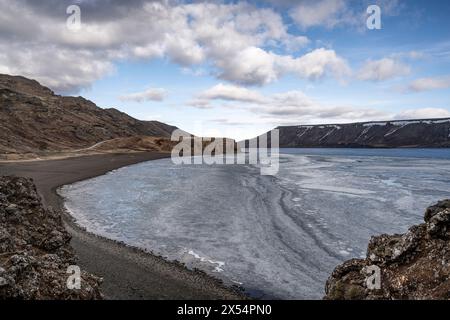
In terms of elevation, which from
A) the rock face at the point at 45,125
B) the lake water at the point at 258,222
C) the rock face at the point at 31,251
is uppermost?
the rock face at the point at 45,125

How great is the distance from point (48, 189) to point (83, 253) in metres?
20.2

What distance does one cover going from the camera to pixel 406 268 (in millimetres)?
7156

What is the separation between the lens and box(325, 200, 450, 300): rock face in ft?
21.5

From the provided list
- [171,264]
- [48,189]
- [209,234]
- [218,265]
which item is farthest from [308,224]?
[48,189]

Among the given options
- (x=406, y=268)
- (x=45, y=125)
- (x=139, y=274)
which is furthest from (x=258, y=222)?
(x=45, y=125)

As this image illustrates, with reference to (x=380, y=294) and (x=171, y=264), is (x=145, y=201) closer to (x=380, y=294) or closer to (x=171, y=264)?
(x=171, y=264)

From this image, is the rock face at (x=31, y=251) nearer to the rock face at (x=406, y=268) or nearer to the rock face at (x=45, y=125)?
the rock face at (x=406, y=268)

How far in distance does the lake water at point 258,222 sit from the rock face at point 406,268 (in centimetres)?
501

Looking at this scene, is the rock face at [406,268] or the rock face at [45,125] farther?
the rock face at [45,125]

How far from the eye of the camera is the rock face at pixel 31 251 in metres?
6.74

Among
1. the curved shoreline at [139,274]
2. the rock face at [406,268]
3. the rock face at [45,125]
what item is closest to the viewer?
the rock face at [406,268]

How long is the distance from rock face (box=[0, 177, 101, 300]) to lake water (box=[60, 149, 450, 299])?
619 cm

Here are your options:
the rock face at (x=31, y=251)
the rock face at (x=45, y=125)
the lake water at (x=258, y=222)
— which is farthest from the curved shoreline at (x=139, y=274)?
the rock face at (x=45, y=125)

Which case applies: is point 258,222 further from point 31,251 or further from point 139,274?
point 31,251
